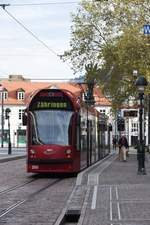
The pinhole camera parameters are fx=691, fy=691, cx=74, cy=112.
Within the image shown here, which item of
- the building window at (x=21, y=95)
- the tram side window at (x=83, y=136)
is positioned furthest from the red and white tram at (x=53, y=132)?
the building window at (x=21, y=95)

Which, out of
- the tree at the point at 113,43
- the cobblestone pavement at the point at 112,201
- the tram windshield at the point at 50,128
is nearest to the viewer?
the cobblestone pavement at the point at 112,201

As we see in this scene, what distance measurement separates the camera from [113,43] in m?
57.0

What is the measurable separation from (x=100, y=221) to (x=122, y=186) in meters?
7.83

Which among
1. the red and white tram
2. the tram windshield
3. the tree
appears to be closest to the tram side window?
the red and white tram

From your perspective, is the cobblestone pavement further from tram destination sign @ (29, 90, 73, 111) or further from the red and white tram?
tram destination sign @ (29, 90, 73, 111)

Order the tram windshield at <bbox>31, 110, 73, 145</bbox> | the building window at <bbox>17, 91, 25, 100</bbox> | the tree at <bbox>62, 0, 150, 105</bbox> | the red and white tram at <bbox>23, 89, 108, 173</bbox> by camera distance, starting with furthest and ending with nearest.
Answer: the building window at <bbox>17, 91, 25, 100</bbox>
the tree at <bbox>62, 0, 150, 105</bbox>
the tram windshield at <bbox>31, 110, 73, 145</bbox>
the red and white tram at <bbox>23, 89, 108, 173</bbox>

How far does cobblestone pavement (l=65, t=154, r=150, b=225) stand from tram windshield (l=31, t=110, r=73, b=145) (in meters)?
4.10

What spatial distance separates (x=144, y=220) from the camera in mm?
13203

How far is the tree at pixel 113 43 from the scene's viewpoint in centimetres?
4859

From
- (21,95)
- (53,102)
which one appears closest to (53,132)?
(53,102)

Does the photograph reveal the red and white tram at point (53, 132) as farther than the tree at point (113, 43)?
No

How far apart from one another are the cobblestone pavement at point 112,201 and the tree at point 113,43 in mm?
25822

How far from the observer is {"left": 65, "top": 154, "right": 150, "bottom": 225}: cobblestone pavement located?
43.7 feet

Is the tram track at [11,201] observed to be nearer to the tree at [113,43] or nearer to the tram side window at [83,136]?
the tram side window at [83,136]
